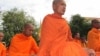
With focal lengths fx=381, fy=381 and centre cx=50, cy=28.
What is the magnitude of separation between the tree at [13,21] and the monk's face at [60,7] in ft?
109

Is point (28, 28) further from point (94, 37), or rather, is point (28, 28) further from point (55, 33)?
point (55, 33)

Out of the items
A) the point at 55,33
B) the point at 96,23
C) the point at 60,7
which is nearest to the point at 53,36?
the point at 55,33

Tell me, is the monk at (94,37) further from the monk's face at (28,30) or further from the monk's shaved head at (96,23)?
the monk's face at (28,30)

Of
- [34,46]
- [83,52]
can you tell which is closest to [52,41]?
[83,52]

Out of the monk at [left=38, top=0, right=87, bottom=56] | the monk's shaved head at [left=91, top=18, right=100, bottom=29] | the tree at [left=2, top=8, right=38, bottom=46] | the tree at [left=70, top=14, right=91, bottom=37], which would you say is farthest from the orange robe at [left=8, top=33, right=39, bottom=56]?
the tree at [left=70, top=14, right=91, bottom=37]

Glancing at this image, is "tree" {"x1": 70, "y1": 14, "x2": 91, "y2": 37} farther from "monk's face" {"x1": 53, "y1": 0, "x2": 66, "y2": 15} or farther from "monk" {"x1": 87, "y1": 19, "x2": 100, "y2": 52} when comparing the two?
"monk's face" {"x1": 53, "y1": 0, "x2": 66, "y2": 15}

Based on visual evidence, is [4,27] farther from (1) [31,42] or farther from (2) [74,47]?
(2) [74,47]

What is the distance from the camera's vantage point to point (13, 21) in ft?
146

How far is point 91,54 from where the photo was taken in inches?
178

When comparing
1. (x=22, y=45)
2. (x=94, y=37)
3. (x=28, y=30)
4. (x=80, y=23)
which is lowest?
(x=80, y=23)

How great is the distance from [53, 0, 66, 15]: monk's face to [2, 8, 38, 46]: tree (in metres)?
33.4

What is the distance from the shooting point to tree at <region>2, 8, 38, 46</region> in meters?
41.2

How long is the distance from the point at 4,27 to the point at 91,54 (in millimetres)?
39355

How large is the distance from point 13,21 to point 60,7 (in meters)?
39.1
